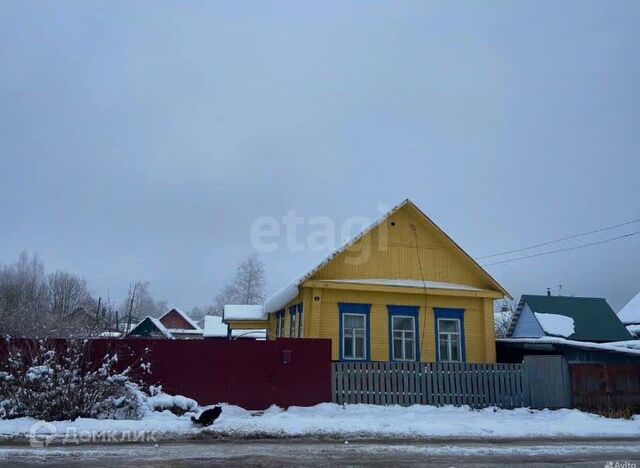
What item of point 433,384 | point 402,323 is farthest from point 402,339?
point 433,384

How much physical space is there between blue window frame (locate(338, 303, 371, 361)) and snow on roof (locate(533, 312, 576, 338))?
29.8ft

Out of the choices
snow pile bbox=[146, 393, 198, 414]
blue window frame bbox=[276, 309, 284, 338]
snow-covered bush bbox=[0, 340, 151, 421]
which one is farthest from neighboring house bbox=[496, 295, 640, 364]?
snow-covered bush bbox=[0, 340, 151, 421]

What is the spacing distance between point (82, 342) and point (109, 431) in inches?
111

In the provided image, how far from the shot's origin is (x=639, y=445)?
440 inches

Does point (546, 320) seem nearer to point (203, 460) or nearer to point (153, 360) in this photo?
point (153, 360)

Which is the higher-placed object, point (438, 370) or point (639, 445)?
point (438, 370)

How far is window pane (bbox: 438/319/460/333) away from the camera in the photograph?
69.4 ft

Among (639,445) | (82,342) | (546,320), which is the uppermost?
(546,320)

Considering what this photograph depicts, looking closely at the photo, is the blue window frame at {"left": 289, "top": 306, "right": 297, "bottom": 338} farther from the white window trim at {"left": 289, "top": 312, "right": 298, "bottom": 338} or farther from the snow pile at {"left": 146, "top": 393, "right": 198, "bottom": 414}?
the snow pile at {"left": 146, "top": 393, "right": 198, "bottom": 414}

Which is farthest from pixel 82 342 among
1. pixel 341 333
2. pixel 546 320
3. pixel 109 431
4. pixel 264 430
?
pixel 546 320

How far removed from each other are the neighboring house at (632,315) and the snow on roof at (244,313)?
2370cm

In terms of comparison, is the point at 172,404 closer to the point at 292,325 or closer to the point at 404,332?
the point at 292,325

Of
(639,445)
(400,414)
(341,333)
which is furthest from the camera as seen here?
(341,333)

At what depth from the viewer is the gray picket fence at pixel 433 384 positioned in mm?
15875
